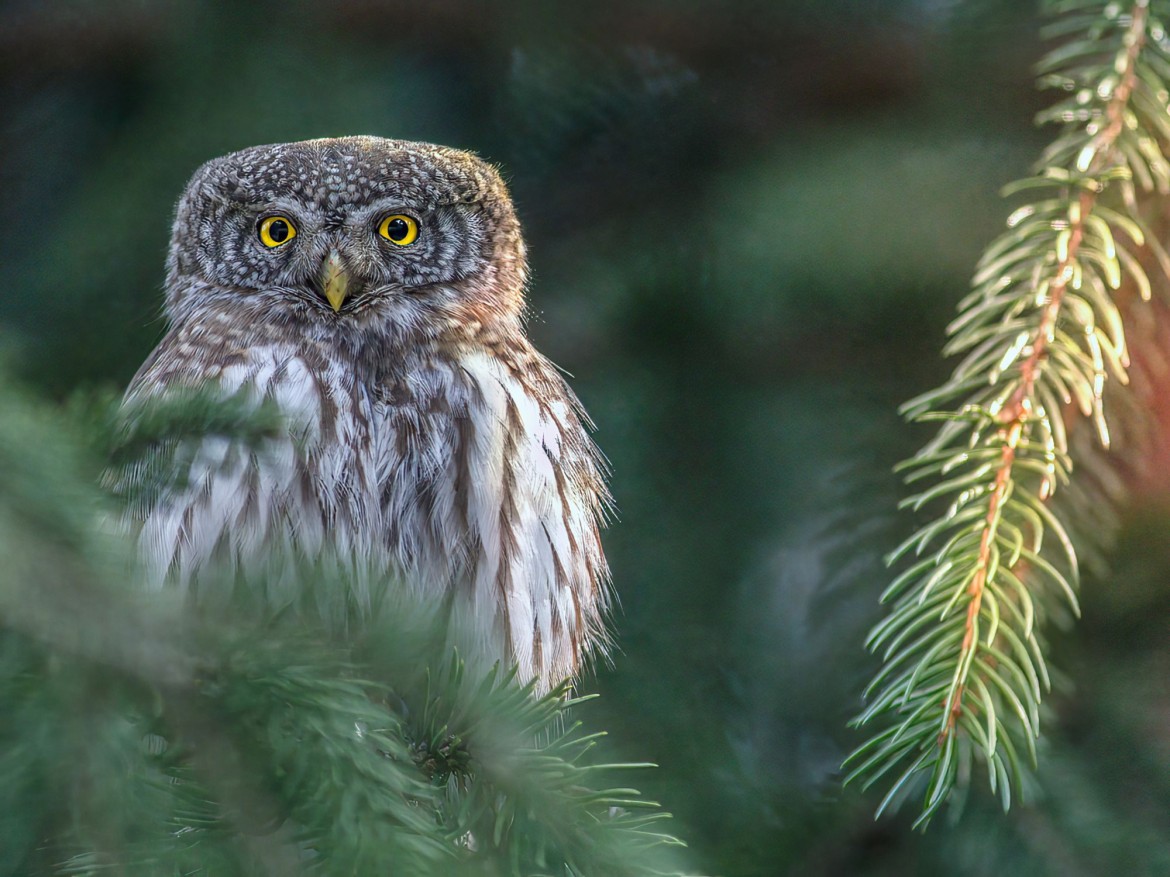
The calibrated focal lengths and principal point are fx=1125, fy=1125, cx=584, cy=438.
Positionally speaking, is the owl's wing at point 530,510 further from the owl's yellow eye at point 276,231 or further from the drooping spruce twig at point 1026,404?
the drooping spruce twig at point 1026,404

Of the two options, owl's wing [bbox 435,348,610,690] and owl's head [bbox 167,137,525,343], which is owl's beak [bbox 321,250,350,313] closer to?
owl's head [bbox 167,137,525,343]

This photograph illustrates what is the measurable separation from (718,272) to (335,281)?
0.80m

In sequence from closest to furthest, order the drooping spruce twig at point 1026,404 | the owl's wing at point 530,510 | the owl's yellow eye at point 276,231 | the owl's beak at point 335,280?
the drooping spruce twig at point 1026,404, the owl's wing at point 530,510, the owl's beak at point 335,280, the owl's yellow eye at point 276,231

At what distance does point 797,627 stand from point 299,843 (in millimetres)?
1671

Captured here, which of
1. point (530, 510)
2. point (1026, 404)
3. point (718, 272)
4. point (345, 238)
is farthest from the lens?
point (345, 238)

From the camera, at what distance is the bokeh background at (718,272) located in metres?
1.98

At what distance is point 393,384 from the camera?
2225 millimetres

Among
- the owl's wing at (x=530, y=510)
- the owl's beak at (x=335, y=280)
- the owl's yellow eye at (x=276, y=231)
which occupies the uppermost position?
the owl's yellow eye at (x=276, y=231)

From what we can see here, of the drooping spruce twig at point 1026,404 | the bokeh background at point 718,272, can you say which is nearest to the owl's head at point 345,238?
the bokeh background at point 718,272

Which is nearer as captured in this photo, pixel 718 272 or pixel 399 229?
pixel 718 272

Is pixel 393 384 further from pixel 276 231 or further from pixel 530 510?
pixel 276 231

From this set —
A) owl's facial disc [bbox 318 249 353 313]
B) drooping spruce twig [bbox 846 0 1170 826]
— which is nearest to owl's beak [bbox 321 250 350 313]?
owl's facial disc [bbox 318 249 353 313]

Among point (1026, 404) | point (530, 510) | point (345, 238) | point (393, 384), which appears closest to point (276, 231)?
point (345, 238)

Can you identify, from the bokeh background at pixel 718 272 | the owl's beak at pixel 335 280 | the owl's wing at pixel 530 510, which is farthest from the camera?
the owl's beak at pixel 335 280
